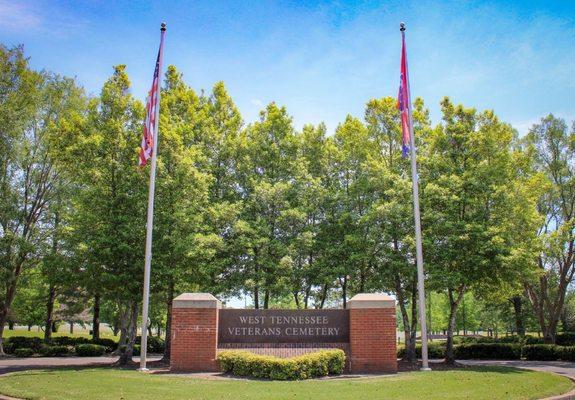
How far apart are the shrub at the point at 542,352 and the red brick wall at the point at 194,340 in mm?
20407

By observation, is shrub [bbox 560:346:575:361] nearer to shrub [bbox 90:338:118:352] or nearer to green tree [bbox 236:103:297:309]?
green tree [bbox 236:103:297:309]

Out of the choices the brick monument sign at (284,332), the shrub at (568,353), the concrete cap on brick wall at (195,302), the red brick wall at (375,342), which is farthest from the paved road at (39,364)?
the shrub at (568,353)

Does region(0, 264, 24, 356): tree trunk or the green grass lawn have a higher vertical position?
region(0, 264, 24, 356): tree trunk

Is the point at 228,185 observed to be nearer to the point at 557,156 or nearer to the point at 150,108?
the point at 150,108

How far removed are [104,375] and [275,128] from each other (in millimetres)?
19037

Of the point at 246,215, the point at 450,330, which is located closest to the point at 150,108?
the point at 246,215

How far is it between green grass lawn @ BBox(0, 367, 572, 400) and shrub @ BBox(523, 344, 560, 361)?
46.2ft

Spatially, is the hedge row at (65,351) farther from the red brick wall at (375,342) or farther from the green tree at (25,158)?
the red brick wall at (375,342)

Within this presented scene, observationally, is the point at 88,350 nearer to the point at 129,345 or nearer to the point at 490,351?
the point at 129,345

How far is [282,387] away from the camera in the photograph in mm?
12562

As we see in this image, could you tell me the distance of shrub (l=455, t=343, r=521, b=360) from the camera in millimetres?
28750

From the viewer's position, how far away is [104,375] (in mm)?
14992

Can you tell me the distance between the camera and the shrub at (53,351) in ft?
103

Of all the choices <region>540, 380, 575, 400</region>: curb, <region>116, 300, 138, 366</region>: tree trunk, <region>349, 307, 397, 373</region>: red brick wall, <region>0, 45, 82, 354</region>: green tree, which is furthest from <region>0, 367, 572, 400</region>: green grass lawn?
<region>0, 45, 82, 354</region>: green tree
